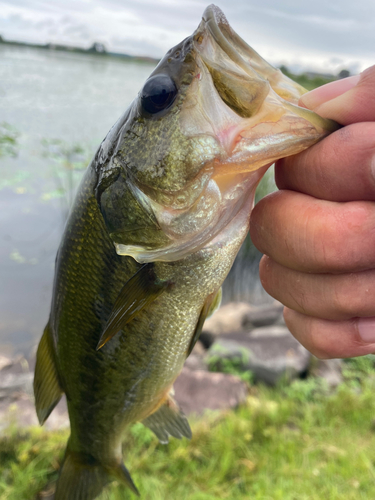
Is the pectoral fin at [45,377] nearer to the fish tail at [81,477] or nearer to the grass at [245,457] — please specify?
the fish tail at [81,477]

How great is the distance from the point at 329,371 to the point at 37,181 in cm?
891

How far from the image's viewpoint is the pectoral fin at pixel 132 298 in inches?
52.4

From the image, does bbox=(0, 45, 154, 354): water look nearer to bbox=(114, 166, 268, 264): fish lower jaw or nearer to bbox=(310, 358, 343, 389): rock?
bbox=(310, 358, 343, 389): rock

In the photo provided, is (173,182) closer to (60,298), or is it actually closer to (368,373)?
(60,298)

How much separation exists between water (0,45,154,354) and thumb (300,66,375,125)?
6117 millimetres

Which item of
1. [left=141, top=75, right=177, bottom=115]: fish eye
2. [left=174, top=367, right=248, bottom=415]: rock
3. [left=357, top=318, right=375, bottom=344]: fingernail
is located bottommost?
[left=174, top=367, right=248, bottom=415]: rock

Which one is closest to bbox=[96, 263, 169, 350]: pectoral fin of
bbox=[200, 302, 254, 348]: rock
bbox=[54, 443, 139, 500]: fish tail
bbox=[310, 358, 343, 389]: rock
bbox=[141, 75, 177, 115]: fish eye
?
bbox=[141, 75, 177, 115]: fish eye

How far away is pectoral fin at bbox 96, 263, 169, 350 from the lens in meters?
1.33

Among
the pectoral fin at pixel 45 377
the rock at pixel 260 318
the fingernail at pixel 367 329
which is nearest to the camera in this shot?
the fingernail at pixel 367 329

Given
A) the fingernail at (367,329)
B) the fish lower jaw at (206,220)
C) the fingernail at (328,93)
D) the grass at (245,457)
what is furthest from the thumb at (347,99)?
the grass at (245,457)

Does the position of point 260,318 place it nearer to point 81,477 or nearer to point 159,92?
point 81,477

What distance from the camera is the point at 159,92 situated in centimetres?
115

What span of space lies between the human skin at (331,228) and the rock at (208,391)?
9.71 feet

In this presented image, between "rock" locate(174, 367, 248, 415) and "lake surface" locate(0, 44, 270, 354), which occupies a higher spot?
"rock" locate(174, 367, 248, 415)
